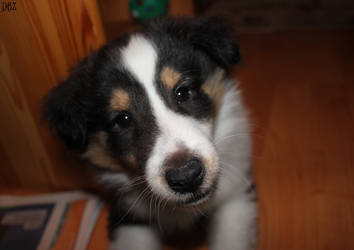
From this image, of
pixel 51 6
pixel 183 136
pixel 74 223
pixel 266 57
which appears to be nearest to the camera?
pixel 183 136

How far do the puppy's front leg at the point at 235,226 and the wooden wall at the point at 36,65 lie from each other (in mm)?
1040

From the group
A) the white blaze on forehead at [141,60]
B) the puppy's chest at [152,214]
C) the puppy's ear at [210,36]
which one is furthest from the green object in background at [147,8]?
the puppy's chest at [152,214]

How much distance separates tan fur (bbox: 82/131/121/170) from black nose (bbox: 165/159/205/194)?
1.90 ft

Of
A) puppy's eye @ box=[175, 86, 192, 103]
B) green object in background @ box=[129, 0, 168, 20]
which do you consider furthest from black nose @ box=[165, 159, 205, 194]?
green object in background @ box=[129, 0, 168, 20]

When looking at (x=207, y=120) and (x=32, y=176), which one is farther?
(x=32, y=176)

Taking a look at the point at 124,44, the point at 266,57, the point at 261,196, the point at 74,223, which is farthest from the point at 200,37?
the point at 266,57

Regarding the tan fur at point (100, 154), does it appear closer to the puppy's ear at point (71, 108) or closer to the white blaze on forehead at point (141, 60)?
the puppy's ear at point (71, 108)

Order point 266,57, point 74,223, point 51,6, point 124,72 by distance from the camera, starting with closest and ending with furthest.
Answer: point 124,72
point 51,6
point 74,223
point 266,57

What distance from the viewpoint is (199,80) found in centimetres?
214

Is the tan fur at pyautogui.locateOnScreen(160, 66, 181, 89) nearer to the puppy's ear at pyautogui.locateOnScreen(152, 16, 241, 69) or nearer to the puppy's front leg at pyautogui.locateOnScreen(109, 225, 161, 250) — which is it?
the puppy's ear at pyautogui.locateOnScreen(152, 16, 241, 69)

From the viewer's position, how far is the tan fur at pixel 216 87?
7.18ft

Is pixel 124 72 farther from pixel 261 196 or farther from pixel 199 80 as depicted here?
pixel 261 196

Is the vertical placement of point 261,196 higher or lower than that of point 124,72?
lower

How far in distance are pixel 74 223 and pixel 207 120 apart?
1175 millimetres
